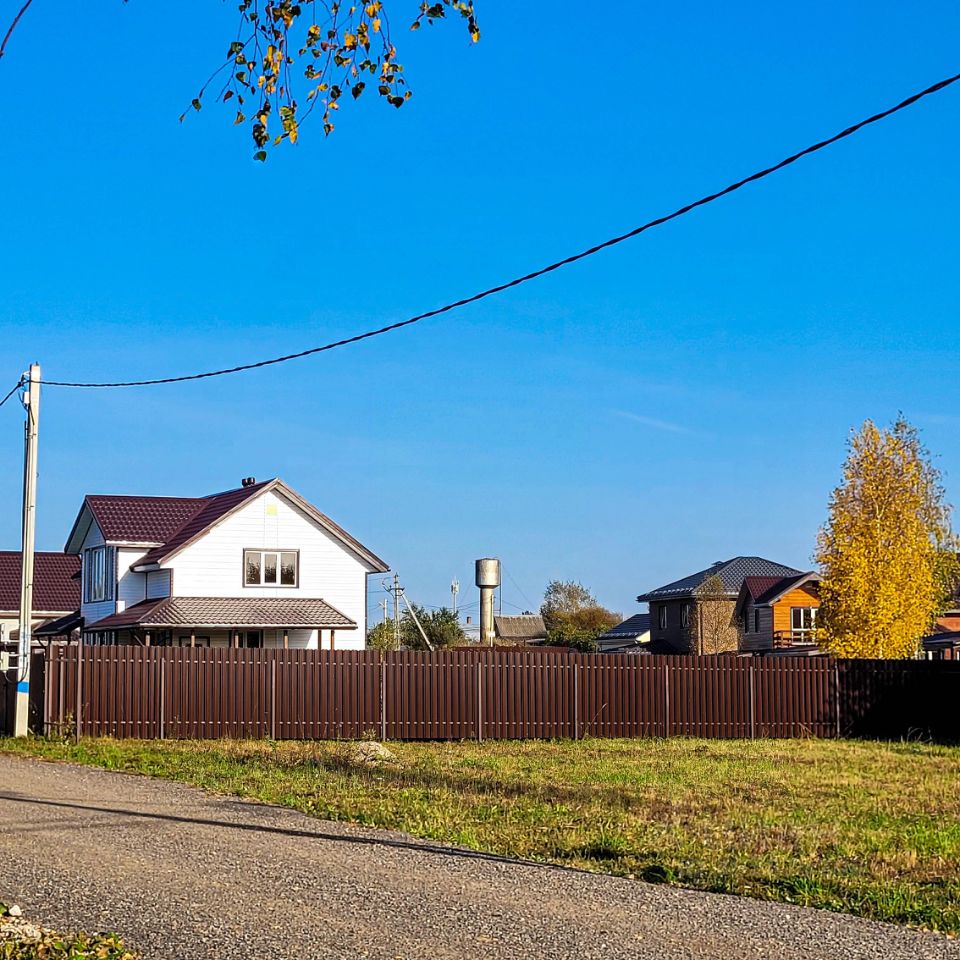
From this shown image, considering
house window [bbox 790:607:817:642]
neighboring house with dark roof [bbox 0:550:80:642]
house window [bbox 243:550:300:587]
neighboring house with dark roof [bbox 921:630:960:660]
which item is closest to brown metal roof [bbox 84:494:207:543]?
house window [bbox 243:550:300:587]

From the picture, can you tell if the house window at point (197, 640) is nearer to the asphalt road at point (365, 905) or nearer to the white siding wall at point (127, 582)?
the white siding wall at point (127, 582)

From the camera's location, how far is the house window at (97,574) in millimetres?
42094

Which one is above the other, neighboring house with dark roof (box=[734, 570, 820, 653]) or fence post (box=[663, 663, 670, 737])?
neighboring house with dark roof (box=[734, 570, 820, 653])

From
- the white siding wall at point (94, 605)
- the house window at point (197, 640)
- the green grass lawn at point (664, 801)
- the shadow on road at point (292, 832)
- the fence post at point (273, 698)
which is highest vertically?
the white siding wall at point (94, 605)

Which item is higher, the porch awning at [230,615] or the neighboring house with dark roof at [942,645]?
the porch awning at [230,615]

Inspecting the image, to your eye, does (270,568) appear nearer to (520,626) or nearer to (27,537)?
(27,537)

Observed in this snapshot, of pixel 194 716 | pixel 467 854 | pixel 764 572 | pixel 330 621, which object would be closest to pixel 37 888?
pixel 467 854

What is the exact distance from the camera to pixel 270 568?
42094 millimetres

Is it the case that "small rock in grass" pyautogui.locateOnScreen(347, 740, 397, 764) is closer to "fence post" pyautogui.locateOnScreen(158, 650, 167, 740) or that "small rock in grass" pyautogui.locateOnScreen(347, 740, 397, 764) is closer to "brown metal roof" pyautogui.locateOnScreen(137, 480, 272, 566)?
"fence post" pyautogui.locateOnScreen(158, 650, 167, 740)

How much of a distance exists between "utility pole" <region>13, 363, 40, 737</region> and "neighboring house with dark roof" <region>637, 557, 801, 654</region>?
50.0 m

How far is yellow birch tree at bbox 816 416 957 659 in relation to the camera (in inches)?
1628

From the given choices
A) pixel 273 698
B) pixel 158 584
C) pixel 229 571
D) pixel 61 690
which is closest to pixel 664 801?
pixel 273 698

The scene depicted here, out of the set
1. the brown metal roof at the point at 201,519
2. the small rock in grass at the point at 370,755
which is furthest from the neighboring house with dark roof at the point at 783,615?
the small rock in grass at the point at 370,755

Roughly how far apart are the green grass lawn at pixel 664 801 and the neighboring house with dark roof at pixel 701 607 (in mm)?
45756
